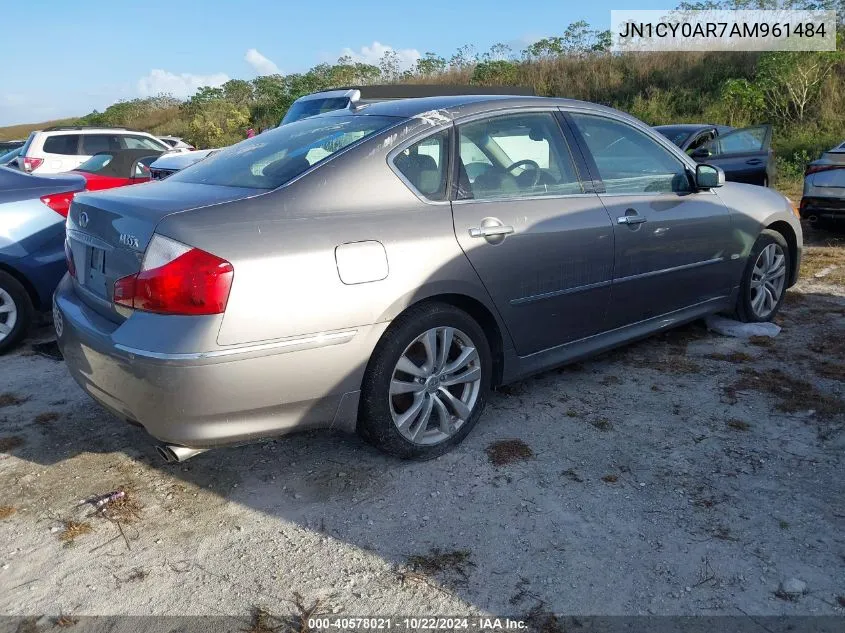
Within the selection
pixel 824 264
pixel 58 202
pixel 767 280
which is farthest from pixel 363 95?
pixel 767 280

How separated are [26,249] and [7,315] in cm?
48

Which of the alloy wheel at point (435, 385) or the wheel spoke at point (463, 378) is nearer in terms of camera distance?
the alloy wheel at point (435, 385)

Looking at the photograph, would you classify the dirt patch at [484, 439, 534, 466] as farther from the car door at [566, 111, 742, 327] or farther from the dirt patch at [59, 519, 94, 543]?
the dirt patch at [59, 519, 94, 543]

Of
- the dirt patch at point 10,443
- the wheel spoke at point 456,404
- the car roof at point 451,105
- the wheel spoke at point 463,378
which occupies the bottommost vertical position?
the dirt patch at point 10,443

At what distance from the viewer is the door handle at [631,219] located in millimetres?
3888

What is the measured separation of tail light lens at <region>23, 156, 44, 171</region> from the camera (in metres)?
13.3

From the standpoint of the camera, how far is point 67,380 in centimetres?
433

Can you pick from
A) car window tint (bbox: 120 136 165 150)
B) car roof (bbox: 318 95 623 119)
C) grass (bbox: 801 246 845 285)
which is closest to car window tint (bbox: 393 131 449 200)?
car roof (bbox: 318 95 623 119)

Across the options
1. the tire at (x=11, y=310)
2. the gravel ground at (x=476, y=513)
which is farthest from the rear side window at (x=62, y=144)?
the gravel ground at (x=476, y=513)

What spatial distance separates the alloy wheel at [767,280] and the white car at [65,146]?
11.2 metres

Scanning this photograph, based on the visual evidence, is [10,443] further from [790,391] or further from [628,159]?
[790,391]

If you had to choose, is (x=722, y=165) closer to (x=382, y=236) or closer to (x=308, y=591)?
(x=382, y=236)

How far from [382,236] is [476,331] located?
71cm

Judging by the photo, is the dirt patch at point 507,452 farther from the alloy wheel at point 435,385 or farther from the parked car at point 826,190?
the parked car at point 826,190
